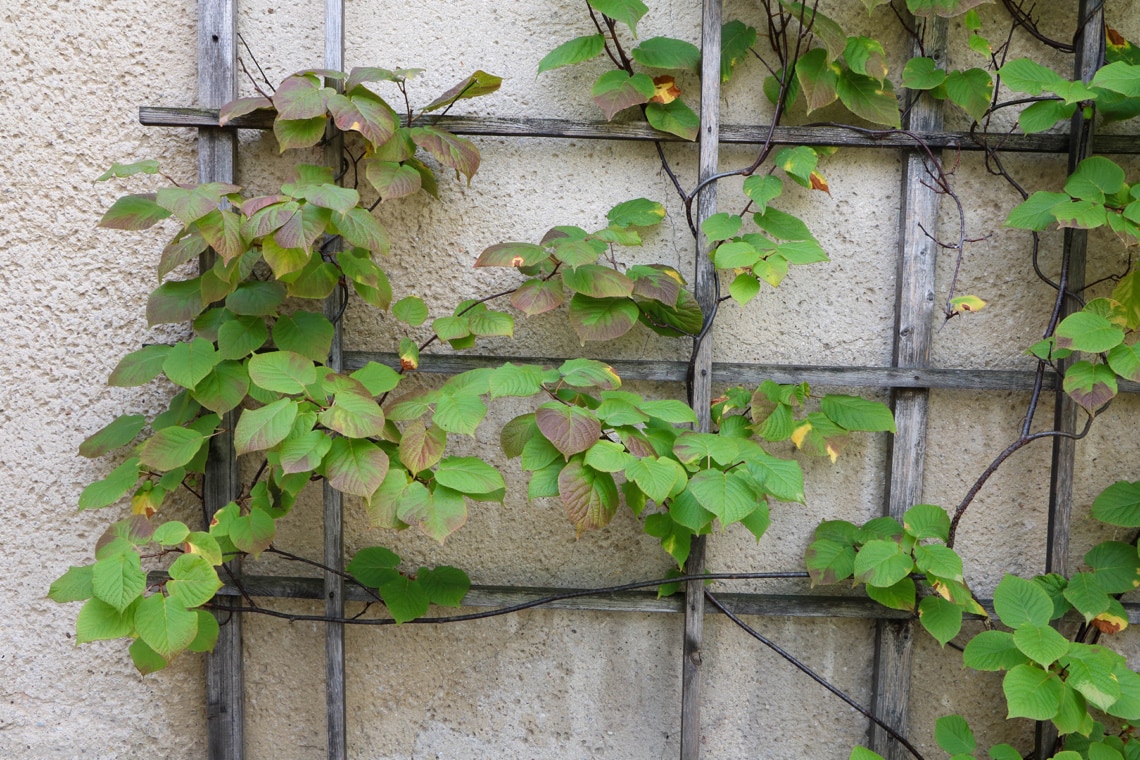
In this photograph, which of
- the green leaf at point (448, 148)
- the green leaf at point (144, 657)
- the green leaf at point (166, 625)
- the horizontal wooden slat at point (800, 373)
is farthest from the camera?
the horizontal wooden slat at point (800, 373)

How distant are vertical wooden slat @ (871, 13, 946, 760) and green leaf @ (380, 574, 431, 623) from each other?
1004mm

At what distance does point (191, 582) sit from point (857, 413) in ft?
4.31

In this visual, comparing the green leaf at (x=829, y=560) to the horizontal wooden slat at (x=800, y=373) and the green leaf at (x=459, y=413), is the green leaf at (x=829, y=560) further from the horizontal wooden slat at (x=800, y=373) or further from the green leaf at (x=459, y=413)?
the green leaf at (x=459, y=413)

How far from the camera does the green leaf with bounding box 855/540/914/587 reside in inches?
59.0

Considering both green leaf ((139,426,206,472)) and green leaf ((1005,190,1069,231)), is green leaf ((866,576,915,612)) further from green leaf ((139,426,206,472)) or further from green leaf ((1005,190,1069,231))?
green leaf ((139,426,206,472))

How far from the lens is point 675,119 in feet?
5.36

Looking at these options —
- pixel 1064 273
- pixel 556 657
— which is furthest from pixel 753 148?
pixel 556 657

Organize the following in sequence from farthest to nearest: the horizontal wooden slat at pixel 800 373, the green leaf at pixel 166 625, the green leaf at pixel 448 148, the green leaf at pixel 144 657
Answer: the horizontal wooden slat at pixel 800 373 < the green leaf at pixel 448 148 < the green leaf at pixel 144 657 < the green leaf at pixel 166 625

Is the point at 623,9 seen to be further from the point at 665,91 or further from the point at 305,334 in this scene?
the point at 305,334

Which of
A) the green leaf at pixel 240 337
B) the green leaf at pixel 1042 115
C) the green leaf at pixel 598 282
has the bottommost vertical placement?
the green leaf at pixel 240 337

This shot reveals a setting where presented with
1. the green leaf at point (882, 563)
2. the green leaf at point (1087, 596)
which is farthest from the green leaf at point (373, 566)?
the green leaf at point (1087, 596)

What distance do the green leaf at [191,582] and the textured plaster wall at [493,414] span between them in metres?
0.37

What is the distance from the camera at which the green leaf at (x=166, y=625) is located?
1.33 m

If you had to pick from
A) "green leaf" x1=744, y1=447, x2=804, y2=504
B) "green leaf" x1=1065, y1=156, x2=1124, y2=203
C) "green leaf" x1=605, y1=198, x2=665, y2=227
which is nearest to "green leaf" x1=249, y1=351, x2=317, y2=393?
"green leaf" x1=605, y1=198, x2=665, y2=227
